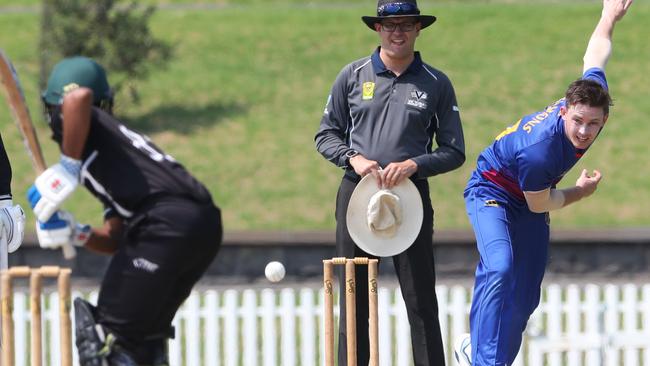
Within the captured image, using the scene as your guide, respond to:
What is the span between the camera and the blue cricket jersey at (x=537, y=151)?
5.80 meters

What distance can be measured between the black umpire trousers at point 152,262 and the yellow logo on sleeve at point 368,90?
1.70 m

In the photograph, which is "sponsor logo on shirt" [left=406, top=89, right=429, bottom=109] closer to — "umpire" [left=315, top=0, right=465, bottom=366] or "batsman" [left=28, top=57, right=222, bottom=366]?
"umpire" [left=315, top=0, right=465, bottom=366]

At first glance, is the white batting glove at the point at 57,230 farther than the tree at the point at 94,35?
No

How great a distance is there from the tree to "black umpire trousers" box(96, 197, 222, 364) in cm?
1353

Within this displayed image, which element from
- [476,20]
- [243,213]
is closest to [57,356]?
[243,213]

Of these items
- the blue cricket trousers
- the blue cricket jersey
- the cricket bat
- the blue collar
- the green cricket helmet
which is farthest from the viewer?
the blue collar

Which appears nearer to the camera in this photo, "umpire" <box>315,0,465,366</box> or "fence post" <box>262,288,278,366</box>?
"umpire" <box>315,0,465,366</box>

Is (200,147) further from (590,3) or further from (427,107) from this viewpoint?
(427,107)

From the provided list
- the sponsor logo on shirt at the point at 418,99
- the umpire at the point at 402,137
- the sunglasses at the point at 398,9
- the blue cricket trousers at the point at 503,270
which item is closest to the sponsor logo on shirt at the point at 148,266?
the umpire at the point at 402,137

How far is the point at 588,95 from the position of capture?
222 inches

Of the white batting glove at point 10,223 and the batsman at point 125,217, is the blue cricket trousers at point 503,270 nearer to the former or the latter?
the batsman at point 125,217

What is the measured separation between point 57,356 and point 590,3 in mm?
16408

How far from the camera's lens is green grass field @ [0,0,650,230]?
52.7 ft

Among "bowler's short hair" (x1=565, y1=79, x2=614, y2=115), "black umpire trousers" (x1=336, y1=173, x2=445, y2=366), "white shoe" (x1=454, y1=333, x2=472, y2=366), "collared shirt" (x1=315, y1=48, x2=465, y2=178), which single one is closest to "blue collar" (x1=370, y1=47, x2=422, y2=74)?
"collared shirt" (x1=315, y1=48, x2=465, y2=178)
